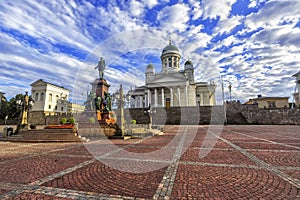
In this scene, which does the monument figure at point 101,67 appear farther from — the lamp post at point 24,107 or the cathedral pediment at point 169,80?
the cathedral pediment at point 169,80

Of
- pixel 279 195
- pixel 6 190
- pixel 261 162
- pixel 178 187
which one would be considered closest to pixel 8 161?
pixel 6 190

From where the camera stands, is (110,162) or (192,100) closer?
(110,162)

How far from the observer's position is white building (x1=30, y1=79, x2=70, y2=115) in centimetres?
5025

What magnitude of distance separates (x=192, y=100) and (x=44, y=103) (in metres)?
44.5

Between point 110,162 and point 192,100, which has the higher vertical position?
point 192,100

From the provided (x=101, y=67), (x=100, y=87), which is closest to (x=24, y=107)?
(x=100, y=87)

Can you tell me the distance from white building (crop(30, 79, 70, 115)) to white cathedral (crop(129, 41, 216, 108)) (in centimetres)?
2518

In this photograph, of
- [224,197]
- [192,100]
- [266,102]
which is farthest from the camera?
[266,102]

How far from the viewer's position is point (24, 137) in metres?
11.6

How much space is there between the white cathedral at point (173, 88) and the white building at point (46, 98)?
25181mm

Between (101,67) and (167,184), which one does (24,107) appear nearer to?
(101,67)

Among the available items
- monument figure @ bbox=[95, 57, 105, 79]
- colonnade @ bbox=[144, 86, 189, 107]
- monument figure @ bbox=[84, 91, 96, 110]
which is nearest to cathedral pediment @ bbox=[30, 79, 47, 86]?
colonnade @ bbox=[144, 86, 189, 107]

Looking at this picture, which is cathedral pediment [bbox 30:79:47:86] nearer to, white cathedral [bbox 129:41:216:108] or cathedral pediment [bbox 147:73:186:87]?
white cathedral [bbox 129:41:216:108]

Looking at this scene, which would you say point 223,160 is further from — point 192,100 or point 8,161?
point 192,100
